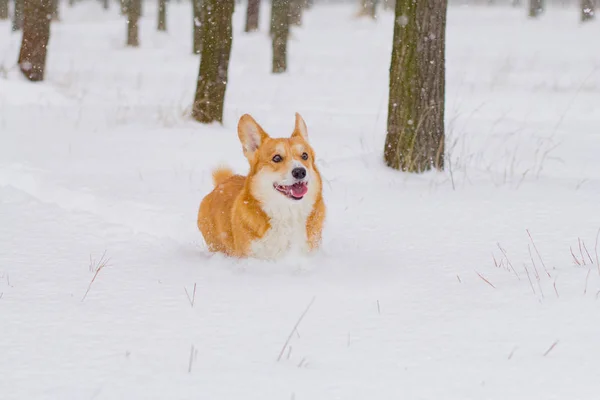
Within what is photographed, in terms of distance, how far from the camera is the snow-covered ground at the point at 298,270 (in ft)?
8.50

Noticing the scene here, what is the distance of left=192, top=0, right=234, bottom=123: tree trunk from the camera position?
28.4 ft

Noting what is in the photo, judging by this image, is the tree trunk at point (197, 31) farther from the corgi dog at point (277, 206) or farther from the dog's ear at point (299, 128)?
the corgi dog at point (277, 206)

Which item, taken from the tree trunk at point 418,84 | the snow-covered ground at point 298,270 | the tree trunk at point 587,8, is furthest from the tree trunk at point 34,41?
the tree trunk at point 587,8

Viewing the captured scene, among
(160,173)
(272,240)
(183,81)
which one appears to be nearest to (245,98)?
(183,81)

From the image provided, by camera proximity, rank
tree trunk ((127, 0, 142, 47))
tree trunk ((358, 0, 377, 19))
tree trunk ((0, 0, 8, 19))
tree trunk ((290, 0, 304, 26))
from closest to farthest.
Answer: tree trunk ((127, 0, 142, 47)) → tree trunk ((290, 0, 304, 26)) → tree trunk ((358, 0, 377, 19)) → tree trunk ((0, 0, 8, 19))

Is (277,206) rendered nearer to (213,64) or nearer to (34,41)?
(213,64)

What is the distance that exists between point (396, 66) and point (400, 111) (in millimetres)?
444

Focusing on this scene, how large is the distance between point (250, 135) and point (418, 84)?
95.7 inches

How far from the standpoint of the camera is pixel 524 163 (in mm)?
7406

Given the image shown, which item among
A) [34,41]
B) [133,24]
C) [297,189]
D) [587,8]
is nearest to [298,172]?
[297,189]

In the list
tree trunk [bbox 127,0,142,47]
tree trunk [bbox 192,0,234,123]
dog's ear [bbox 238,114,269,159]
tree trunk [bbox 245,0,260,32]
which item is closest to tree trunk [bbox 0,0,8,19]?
tree trunk [bbox 127,0,142,47]

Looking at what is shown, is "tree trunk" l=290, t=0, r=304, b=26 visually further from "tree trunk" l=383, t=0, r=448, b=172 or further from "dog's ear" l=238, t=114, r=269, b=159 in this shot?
"dog's ear" l=238, t=114, r=269, b=159

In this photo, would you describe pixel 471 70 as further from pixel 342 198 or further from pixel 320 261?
pixel 320 261

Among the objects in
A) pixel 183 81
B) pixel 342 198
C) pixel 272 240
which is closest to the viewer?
pixel 272 240
